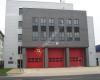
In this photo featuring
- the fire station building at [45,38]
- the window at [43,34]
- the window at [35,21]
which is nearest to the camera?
the fire station building at [45,38]

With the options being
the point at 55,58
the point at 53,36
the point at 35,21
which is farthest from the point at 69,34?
the point at 35,21

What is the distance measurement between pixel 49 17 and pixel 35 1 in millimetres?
9576

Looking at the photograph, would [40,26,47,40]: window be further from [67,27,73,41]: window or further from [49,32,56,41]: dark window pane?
[67,27,73,41]: window

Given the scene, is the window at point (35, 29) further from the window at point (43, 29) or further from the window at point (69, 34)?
the window at point (69, 34)

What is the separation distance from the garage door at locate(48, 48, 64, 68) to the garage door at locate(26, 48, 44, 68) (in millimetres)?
2624

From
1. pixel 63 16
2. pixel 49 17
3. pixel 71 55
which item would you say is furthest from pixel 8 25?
pixel 71 55

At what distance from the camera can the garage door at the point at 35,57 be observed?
56.3 m

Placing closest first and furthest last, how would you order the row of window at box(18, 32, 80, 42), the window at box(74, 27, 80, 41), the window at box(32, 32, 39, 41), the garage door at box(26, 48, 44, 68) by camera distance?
the garage door at box(26, 48, 44, 68)
the window at box(32, 32, 39, 41)
the row of window at box(18, 32, 80, 42)
the window at box(74, 27, 80, 41)

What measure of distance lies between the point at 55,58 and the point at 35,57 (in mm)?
5800

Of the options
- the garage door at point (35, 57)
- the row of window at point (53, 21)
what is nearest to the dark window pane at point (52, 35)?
the row of window at point (53, 21)


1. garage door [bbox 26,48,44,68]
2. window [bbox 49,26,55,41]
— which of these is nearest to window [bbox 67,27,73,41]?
window [bbox 49,26,55,41]

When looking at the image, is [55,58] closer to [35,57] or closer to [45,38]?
[35,57]

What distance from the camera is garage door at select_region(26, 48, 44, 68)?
2216 inches

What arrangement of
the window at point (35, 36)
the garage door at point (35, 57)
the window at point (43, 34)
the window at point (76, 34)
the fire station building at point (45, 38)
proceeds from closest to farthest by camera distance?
1. the garage door at point (35, 57)
2. the fire station building at point (45, 38)
3. the window at point (35, 36)
4. the window at point (43, 34)
5. the window at point (76, 34)
